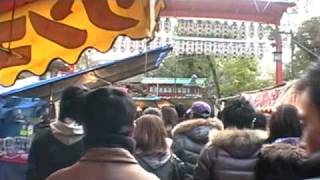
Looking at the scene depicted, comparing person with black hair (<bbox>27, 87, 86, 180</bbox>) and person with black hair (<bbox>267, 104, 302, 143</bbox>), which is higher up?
person with black hair (<bbox>267, 104, 302, 143</bbox>)

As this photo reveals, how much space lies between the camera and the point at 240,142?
4863mm

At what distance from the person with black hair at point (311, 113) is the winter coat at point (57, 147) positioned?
298cm

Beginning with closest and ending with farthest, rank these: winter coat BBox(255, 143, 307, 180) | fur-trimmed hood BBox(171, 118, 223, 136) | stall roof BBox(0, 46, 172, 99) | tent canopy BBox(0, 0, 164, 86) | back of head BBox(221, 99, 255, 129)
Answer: winter coat BBox(255, 143, 307, 180) → tent canopy BBox(0, 0, 164, 86) → back of head BBox(221, 99, 255, 129) → fur-trimmed hood BBox(171, 118, 223, 136) → stall roof BBox(0, 46, 172, 99)

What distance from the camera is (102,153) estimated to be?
113 inches

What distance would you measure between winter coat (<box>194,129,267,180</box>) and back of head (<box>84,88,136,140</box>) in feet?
6.59

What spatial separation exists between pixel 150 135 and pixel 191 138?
30.2 inches

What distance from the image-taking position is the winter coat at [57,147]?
4820mm

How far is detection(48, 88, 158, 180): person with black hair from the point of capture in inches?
113

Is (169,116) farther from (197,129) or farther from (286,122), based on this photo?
(286,122)

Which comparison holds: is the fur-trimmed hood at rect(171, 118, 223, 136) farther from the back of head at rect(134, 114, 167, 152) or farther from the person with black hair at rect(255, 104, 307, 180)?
the person with black hair at rect(255, 104, 307, 180)

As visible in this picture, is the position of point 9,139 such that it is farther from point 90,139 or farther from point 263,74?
point 263,74

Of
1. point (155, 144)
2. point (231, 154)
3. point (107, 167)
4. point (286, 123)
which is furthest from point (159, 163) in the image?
point (107, 167)

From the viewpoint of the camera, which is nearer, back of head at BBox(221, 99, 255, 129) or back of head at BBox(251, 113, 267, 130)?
back of head at BBox(221, 99, 255, 129)

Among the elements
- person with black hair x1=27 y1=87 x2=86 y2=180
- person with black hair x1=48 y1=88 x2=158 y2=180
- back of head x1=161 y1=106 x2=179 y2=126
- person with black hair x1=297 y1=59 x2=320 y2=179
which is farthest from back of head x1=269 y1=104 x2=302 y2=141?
back of head x1=161 y1=106 x2=179 y2=126
